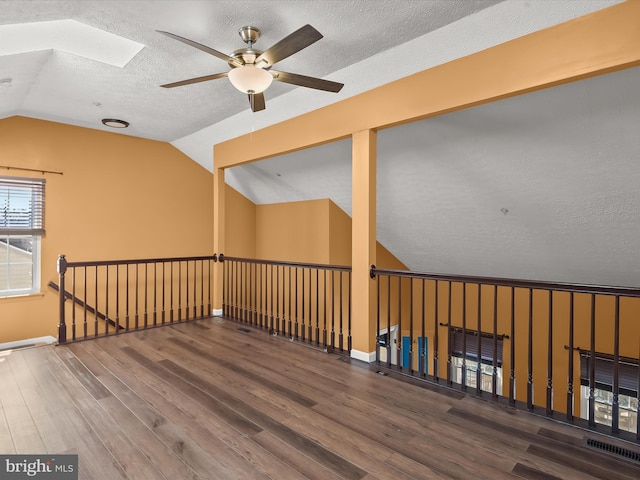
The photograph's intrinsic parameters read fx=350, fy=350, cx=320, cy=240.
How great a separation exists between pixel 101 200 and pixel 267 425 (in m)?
4.34

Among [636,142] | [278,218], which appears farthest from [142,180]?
[636,142]

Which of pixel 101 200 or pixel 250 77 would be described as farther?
pixel 101 200

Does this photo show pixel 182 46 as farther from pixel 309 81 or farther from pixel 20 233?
pixel 20 233

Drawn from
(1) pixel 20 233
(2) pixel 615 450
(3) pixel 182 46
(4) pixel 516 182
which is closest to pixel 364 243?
(4) pixel 516 182

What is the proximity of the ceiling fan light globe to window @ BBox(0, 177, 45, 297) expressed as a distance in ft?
12.3

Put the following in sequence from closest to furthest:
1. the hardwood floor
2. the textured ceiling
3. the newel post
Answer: the hardwood floor
the textured ceiling
the newel post

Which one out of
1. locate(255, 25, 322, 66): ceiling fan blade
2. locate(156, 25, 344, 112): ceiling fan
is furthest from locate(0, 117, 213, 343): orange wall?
locate(255, 25, 322, 66): ceiling fan blade

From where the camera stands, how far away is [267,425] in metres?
2.17

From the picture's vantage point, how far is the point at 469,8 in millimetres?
2357

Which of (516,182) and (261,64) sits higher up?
(261,64)

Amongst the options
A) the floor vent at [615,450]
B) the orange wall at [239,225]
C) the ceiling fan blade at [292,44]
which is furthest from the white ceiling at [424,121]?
the floor vent at [615,450]

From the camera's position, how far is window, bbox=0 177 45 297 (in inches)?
169

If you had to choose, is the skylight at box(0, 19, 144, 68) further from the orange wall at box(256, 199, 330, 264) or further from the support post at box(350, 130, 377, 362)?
the orange wall at box(256, 199, 330, 264)

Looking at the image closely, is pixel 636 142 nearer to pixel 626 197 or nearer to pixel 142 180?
pixel 626 197
